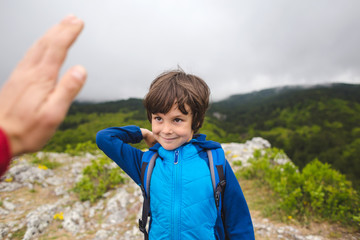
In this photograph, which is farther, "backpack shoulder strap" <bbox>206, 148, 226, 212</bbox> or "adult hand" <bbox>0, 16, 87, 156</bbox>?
"backpack shoulder strap" <bbox>206, 148, 226, 212</bbox>

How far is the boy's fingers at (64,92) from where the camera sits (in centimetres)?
63

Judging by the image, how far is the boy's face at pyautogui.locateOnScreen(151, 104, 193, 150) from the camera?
1.61 meters

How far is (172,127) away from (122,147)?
54 centimetres

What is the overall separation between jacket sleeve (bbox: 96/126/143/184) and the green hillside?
48.0 m

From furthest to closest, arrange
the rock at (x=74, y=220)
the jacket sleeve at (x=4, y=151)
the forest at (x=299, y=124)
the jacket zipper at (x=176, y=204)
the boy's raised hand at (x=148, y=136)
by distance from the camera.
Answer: the forest at (x=299, y=124), the rock at (x=74, y=220), the boy's raised hand at (x=148, y=136), the jacket zipper at (x=176, y=204), the jacket sleeve at (x=4, y=151)

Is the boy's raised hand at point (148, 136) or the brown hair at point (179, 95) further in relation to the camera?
the boy's raised hand at point (148, 136)

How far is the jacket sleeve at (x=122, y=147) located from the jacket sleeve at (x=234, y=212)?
0.90 m

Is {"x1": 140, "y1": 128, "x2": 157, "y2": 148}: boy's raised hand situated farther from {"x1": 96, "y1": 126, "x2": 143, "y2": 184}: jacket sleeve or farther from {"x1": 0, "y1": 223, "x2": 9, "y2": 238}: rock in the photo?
{"x1": 0, "y1": 223, "x2": 9, "y2": 238}: rock

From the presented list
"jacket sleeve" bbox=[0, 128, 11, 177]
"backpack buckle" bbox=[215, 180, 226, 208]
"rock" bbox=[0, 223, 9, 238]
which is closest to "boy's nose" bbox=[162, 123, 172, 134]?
"backpack buckle" bbox=[215, 180, 226, 208]

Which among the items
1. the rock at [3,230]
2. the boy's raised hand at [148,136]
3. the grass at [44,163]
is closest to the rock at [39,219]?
the rock at [3,230]

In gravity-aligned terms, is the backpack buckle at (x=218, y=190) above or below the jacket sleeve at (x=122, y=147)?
below

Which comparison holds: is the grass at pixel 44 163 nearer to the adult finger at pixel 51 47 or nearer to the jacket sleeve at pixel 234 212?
the jacket sleeve at pixel 234 212

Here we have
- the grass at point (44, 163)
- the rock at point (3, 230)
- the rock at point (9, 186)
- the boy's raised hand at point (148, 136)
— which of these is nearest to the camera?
the boy's raised hand at point (148, 136)

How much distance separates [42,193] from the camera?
488 cm
